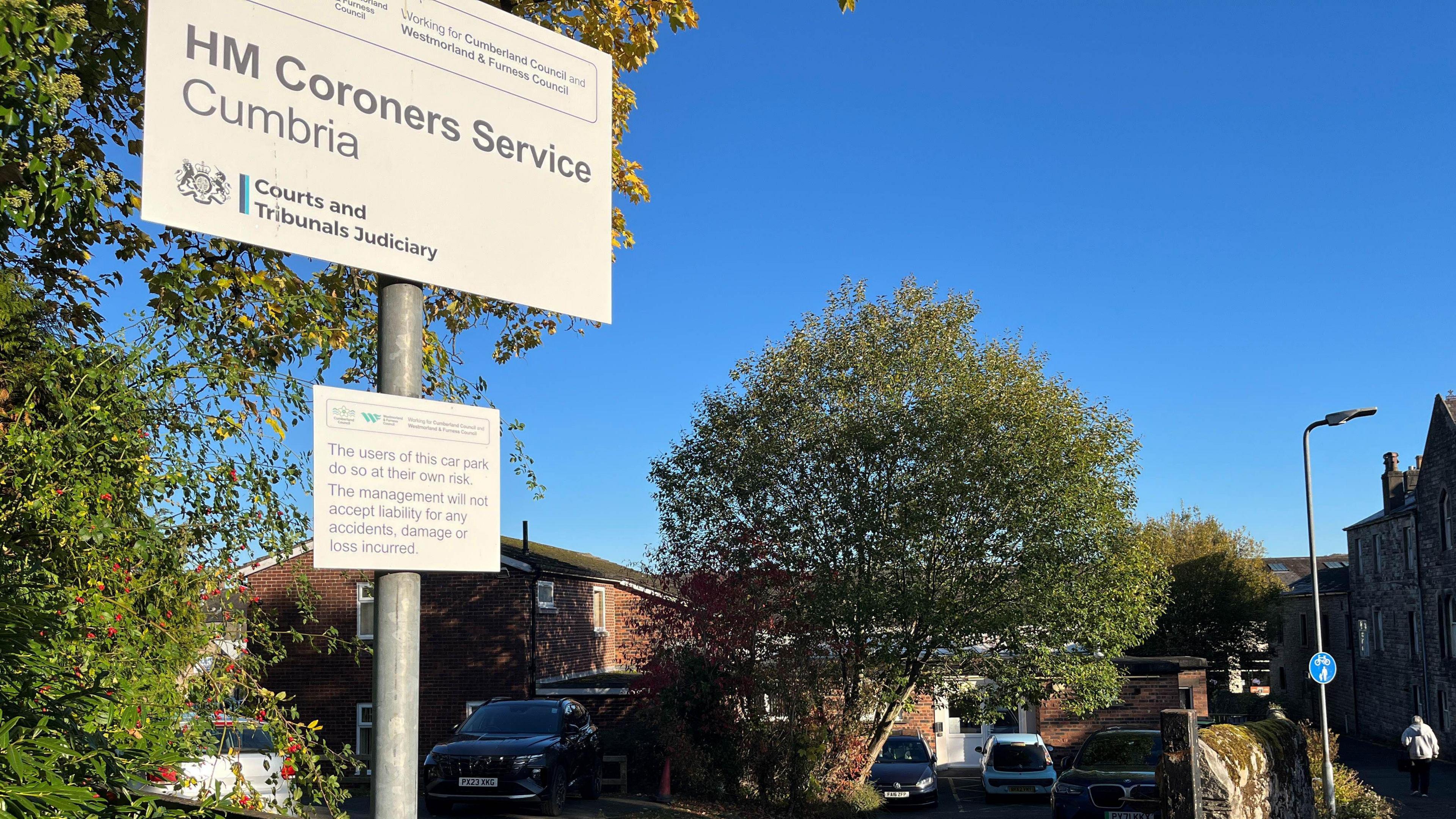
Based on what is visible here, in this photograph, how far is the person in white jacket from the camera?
24750 mm

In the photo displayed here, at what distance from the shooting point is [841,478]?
22.4 metres

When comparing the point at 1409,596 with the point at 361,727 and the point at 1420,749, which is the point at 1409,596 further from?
the point at 361,727

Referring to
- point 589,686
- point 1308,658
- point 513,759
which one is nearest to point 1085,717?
point 589,686

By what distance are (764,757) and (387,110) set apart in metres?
18.1

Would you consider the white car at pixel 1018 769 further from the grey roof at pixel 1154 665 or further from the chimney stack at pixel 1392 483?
the chimney stack at pixel 1392 483

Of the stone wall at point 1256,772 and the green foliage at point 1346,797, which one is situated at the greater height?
the stone wall at point 1256,772

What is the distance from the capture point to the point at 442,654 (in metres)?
27.6

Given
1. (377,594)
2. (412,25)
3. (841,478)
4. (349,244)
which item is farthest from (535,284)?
(841,478)

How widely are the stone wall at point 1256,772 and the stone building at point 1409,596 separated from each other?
2696cm

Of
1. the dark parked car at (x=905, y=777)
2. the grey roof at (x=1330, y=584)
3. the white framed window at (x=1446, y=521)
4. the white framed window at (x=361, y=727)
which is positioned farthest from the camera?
the grey roof at (x=1330, y=584)

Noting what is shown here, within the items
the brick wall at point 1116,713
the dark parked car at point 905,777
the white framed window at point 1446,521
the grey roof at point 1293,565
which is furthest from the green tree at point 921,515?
the grey roof at point 1293,565

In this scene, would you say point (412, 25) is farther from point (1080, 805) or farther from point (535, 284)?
point (1080, 805)

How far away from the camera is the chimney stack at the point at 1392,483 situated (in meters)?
45.7

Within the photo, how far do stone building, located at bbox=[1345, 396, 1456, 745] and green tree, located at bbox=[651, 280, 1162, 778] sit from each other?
21.0 metres
